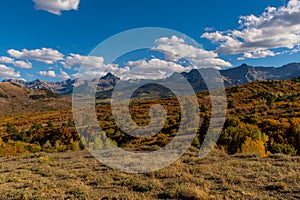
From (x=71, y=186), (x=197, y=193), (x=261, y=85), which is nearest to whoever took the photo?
(x=197, y=193)

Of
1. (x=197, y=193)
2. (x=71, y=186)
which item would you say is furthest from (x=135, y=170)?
(x=197, y=193)

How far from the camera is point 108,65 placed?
45.3 ft

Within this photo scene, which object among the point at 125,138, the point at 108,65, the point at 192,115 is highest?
the point at 108,65

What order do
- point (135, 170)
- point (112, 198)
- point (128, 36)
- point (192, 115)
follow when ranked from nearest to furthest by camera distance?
1. point (112, 198)
2. point (128, 36)
3. point (135, 170)
4. point (192, 115)

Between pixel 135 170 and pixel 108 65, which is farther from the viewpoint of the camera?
pixel 135 170

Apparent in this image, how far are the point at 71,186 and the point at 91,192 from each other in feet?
5.68

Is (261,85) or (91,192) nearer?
(91,192)

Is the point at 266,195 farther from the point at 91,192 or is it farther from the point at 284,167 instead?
the point at 91,192

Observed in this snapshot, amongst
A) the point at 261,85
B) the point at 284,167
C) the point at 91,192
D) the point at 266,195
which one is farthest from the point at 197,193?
the point at 261,85

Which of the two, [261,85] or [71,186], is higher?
[261,85]

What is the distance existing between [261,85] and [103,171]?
141 meters

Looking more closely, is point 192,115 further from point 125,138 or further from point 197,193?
point 197,193

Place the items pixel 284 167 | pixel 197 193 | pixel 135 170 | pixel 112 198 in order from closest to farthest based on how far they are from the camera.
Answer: pixel 197 193
pixel 112 198
pixel 284 167
pixel 135 170

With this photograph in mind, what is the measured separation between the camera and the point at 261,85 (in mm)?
143000
